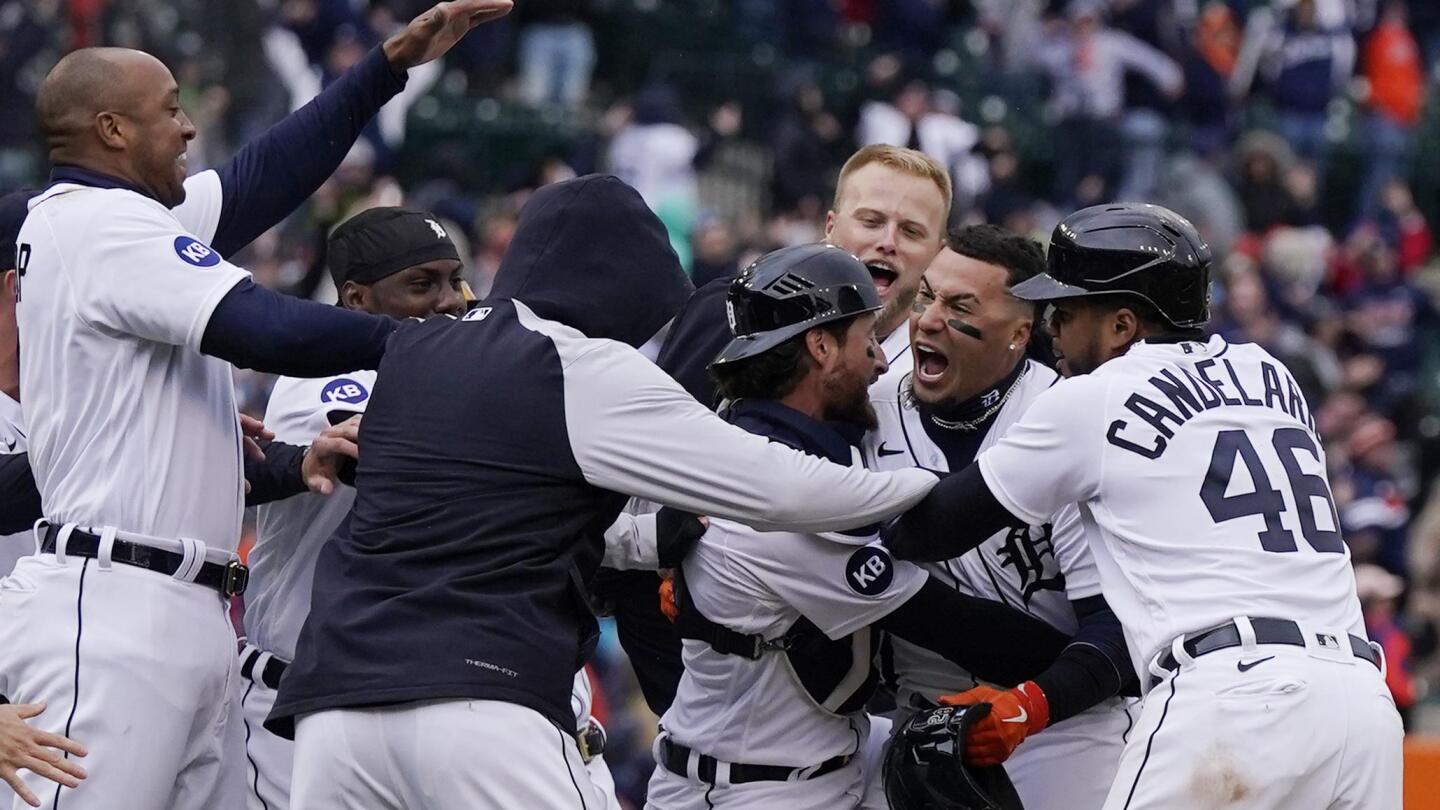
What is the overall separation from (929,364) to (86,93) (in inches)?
84.6

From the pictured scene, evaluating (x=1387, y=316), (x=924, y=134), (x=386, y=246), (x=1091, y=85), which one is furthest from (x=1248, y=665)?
(x=1091, y=85)

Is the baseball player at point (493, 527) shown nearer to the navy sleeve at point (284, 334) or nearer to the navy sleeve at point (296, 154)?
the navy sleeve at point (284, 334)

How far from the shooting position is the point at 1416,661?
12266 millimetres

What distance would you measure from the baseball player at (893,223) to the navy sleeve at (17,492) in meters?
2.34

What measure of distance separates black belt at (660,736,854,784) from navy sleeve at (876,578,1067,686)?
14.3 inches

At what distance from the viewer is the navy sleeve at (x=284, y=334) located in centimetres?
474

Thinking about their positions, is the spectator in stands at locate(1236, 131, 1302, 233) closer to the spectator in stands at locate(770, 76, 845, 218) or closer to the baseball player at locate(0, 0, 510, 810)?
the spectator in stands at locate(770, 76, 845, 218)

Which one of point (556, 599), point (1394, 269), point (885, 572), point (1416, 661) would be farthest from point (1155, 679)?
point (1394, 269)

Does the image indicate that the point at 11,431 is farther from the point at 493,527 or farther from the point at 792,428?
the point at 792,428

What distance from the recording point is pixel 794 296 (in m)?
4.89

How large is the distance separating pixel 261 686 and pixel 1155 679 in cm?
245

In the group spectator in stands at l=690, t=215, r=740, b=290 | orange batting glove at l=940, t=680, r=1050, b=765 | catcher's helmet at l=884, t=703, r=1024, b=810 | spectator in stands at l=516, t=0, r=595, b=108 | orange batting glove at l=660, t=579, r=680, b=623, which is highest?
orange batting glove at l=660, t=579, r=680, b=623

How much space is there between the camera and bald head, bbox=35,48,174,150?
201 inches

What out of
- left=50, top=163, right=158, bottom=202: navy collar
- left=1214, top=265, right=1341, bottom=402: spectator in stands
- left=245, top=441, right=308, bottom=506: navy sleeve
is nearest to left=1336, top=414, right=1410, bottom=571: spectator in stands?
left=1214, top=265, right=1341, bottom=402: spectator in stands
